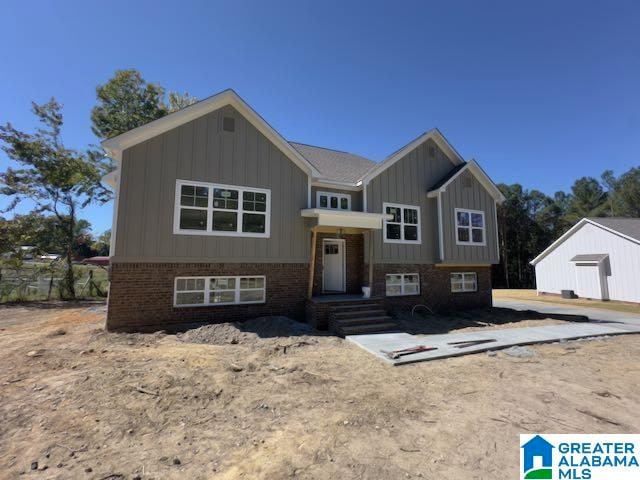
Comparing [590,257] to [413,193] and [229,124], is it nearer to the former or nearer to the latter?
[413,193]

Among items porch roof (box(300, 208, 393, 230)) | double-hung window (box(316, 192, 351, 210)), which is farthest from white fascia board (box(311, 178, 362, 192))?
porch roof (box(300, 208, 393, 230))

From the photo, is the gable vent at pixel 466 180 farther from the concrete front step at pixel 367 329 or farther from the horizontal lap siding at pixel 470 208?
the concrete front step at pixel 367 329

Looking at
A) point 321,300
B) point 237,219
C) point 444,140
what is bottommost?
A: point 321,300

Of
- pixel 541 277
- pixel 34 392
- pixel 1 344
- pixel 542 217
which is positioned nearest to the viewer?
pixel 34 392

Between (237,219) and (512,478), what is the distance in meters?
9.38

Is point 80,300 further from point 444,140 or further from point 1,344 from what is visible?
point 444,140

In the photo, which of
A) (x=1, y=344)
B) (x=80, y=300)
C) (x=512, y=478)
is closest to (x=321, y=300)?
(x=512, y=478)

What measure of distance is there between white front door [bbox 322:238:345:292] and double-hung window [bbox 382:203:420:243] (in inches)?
83.0

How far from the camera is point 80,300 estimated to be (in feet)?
62.2

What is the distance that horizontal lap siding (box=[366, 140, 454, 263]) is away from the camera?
43.9 ft

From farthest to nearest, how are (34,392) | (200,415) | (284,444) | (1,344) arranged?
(1,344), (34,392), (200,415), (284,444)

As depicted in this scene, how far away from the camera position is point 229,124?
1086cm

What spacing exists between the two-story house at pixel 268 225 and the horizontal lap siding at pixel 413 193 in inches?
2.2

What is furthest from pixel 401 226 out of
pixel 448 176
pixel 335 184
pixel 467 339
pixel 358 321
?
pixel 467 339
